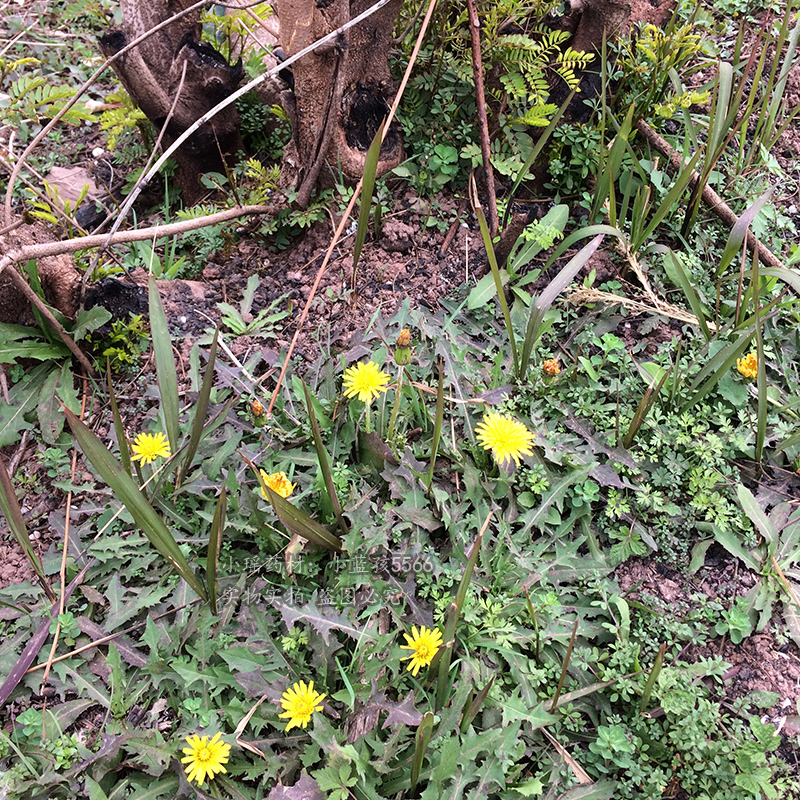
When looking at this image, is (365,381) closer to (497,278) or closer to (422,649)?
(497,278)

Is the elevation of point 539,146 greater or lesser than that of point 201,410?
greater

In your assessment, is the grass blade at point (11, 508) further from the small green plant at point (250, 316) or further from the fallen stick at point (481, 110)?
the fallen stick at point (481, 110)

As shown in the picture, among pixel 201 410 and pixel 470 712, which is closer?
pixel 470 712

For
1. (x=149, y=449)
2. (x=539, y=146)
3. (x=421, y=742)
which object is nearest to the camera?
(x=421, y=742)

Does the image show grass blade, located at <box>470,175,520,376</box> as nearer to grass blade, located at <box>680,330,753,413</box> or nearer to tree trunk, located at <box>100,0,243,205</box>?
grass blade, located at <box>680,330,753,413</box>

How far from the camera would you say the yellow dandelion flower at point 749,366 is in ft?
6.41

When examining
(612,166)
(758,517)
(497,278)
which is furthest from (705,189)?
(758,517)

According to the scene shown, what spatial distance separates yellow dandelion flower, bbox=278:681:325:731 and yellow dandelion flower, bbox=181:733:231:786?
148mm

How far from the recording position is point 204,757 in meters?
1.40

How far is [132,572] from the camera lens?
1.81 metres

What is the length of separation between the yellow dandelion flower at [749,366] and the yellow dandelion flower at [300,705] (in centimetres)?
159

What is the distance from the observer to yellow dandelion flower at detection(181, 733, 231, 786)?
1.39m

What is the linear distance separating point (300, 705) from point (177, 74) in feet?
7.64

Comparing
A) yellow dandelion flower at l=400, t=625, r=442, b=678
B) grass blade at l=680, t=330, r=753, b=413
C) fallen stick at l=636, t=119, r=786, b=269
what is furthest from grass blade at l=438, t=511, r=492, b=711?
fallen stick at l=636, t=119, r=786, b=269
